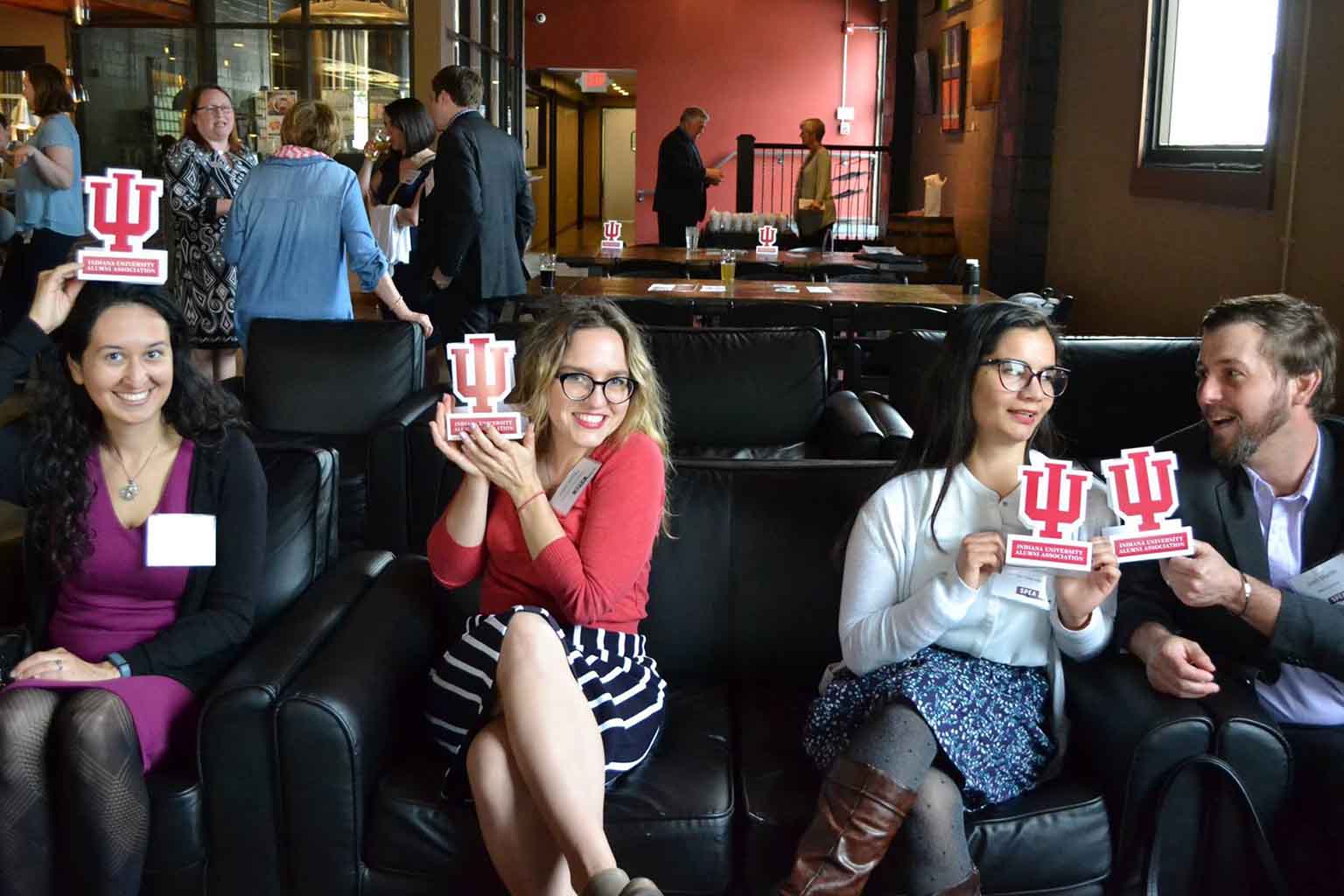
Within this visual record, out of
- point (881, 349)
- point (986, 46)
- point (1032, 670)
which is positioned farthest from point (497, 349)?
point (986, 46)

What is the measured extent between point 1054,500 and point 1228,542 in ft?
1.47

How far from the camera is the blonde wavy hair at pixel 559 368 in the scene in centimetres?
243

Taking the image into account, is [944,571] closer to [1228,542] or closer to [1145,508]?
[1145,508]

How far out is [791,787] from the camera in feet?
7.23

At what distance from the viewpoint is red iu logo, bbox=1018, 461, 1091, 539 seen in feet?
6.48

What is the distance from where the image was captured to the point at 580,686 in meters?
2.22

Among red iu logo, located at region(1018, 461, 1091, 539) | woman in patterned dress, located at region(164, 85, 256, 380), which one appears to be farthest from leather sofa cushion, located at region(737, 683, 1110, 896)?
woman in patterned dress, located at region(164, 85, 256, 380)

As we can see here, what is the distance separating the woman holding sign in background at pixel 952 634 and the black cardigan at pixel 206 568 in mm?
1034

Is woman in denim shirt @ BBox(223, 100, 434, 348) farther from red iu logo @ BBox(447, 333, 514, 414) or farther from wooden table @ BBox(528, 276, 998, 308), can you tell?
red iu logo @ BBox(447, 333, 514, 414)

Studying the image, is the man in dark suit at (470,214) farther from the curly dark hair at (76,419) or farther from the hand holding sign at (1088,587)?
the hand holding sign at (1088,587)

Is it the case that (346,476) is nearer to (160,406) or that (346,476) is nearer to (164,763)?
(160,406)

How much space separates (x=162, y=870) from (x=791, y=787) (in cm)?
102

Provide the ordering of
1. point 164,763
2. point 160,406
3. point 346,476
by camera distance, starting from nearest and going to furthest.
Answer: point 164,763 → point 160,406 → point 346,476

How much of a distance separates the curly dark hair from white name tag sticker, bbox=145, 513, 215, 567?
13cm
